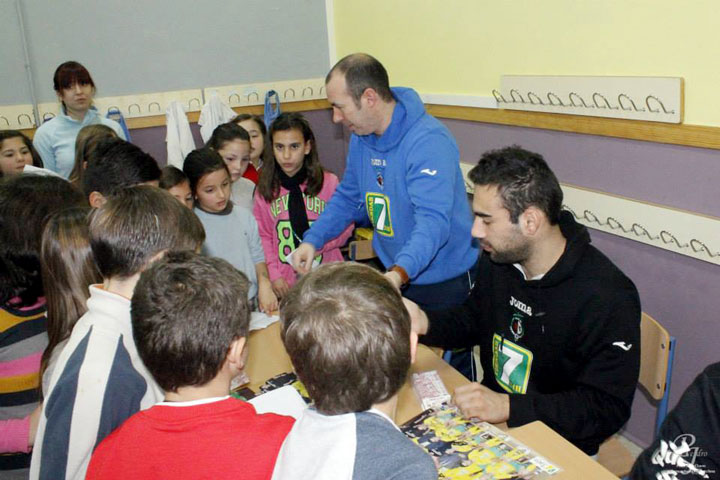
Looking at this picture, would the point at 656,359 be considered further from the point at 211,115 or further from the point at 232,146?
the point at 211,115

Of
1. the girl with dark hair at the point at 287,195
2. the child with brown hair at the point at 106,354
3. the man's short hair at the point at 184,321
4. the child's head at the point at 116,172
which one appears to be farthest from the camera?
the girl with dark hair at the point at 287,195

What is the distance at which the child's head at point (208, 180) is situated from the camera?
9.26 feet

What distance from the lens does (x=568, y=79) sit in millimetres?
2846

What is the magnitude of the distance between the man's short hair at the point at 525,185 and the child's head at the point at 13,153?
112 inches

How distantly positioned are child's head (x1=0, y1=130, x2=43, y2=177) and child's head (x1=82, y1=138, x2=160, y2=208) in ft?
4.90

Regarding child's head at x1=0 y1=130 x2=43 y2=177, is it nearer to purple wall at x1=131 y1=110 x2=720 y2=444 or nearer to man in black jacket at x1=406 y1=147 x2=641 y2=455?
man in black jacket at x1=406 y1=147 x2=641 y2=455

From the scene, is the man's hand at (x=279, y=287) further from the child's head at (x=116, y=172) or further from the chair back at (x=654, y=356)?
the chair back at (x=654, y=356)

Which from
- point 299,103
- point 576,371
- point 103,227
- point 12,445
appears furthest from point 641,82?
point 299,103

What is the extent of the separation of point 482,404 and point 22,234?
1.40 m

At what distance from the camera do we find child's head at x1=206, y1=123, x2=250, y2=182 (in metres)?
3.46

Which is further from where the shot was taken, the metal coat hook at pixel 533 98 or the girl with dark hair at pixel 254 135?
the girl with dark hair at pixel 254 135

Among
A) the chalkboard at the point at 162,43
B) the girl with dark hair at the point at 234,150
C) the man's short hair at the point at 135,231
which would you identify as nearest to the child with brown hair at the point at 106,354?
the man's short hair at the point at 135,231

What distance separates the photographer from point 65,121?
410 centimetres

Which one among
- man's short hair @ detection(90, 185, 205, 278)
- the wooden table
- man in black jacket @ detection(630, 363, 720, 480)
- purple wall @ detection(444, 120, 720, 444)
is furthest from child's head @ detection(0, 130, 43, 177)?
man in black jacket @ detection(630, 363, 720, 480)
